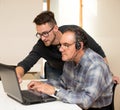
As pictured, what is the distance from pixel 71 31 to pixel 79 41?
0.31 feet

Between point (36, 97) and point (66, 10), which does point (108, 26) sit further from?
point (36, 97)

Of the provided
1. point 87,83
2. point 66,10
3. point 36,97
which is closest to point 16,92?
point 36,97

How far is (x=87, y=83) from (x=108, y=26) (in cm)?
233

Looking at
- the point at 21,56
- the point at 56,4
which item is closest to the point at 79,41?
the point at 21,56

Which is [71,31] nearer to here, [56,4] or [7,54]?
[7,54]

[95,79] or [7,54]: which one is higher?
[95,79]

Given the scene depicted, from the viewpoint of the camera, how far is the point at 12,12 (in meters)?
3.72

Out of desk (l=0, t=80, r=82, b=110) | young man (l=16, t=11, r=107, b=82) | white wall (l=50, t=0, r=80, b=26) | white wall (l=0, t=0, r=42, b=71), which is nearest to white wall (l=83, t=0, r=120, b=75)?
white wall (l=50, t=0, r=80, b=26)

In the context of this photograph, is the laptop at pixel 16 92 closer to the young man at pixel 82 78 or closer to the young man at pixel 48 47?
the young man at pixel 82 78

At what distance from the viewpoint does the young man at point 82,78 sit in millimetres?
1768

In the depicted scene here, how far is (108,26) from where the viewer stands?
13.1 ft

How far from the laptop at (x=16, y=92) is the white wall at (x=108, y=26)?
2.21 meters

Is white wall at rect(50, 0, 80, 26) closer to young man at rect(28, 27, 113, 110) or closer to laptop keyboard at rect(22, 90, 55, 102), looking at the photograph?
young man at rect(28, 27, 113, 110)

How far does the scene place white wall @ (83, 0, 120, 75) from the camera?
3.89 meters
